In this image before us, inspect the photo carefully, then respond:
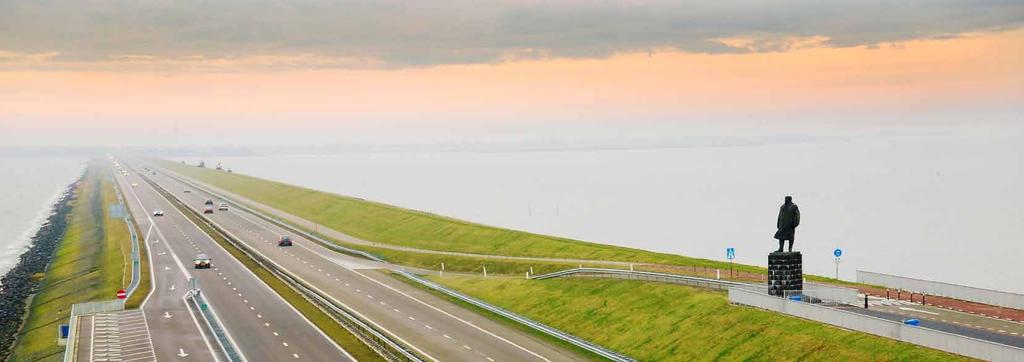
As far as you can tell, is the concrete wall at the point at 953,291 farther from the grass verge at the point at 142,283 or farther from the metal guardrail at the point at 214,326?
the grass verge at the point at 142,283

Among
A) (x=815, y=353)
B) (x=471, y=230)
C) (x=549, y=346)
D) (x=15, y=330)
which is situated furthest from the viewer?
(x=471, y=230)

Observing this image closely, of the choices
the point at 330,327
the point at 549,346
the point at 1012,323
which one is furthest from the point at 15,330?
the point at 1012,323

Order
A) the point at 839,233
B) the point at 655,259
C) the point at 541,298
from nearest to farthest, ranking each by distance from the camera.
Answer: the point at 541,298, the point at 655,259, the point at 839,233

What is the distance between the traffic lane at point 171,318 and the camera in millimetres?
65738

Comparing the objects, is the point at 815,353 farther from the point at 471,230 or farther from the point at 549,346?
the point at 471,230

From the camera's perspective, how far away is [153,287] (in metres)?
93.6

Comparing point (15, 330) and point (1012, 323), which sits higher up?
point (1012, 323)

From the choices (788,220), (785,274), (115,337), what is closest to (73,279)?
(115,337)

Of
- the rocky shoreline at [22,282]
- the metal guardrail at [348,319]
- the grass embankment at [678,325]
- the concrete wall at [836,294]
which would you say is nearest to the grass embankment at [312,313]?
the metal guardrail at [348,319]

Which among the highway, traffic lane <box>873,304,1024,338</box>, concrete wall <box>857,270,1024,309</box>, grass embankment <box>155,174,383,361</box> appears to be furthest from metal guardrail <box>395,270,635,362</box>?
concrete wall <box>857,270,1024,309</box>

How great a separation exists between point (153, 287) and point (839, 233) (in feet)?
364

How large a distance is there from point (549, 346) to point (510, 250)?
52.1 m

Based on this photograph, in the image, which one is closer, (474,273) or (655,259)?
(655,259)

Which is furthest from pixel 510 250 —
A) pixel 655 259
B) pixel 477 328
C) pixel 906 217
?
pixel 906 217
